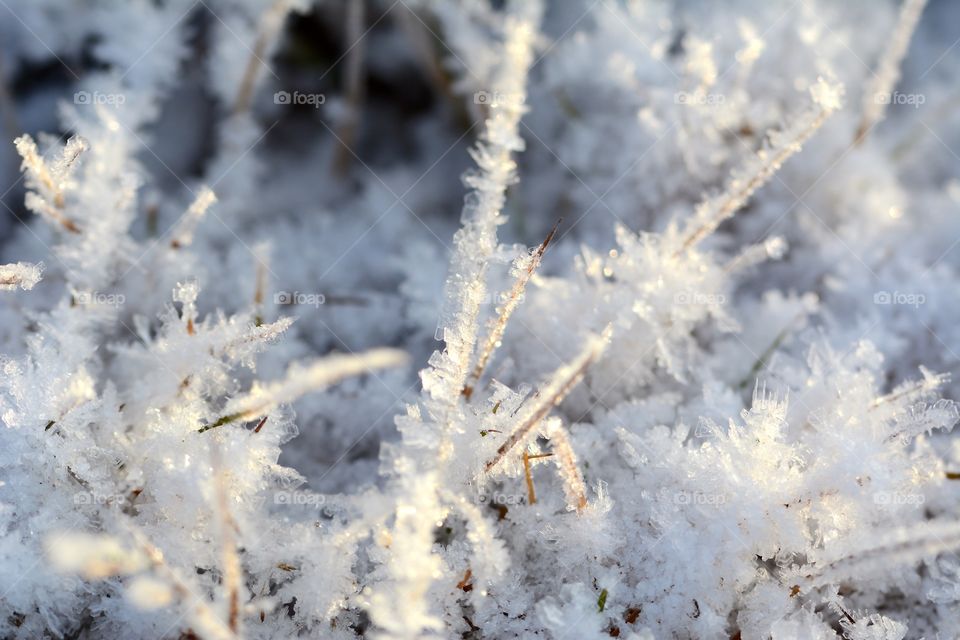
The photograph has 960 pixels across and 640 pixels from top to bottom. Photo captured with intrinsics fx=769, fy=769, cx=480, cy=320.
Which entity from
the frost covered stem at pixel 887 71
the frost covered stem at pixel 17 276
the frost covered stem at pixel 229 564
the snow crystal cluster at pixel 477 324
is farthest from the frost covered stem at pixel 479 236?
the frost covered stem at pixel 887 71

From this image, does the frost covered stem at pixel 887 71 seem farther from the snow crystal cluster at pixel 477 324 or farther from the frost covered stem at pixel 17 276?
the frost covered stem at pixel 17 276

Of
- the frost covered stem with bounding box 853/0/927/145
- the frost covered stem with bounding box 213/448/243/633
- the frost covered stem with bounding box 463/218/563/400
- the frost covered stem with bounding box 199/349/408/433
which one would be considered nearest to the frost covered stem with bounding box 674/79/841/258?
the frost covered stem with bounding box 463/218/563/400

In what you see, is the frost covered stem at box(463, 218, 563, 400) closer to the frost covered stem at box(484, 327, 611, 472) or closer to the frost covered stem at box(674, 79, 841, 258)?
the frost covered stem at box(484, 327, 611, 472)

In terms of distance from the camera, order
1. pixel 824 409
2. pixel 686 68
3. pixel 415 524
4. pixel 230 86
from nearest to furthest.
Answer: pixel 415 524 < pixel 824 409 < pixel 686 68 < pixel 230 86

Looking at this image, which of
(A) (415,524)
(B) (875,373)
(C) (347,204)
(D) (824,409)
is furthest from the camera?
(C) (347,204)

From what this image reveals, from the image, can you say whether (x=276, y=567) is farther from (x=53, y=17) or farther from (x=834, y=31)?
(x=834, y=31)

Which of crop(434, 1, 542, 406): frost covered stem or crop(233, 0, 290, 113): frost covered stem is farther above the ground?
crop(233, 0, 290, 113): frost covered stem

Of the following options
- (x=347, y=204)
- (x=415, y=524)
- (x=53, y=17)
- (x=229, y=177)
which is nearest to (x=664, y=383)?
(x=415, y=524)
